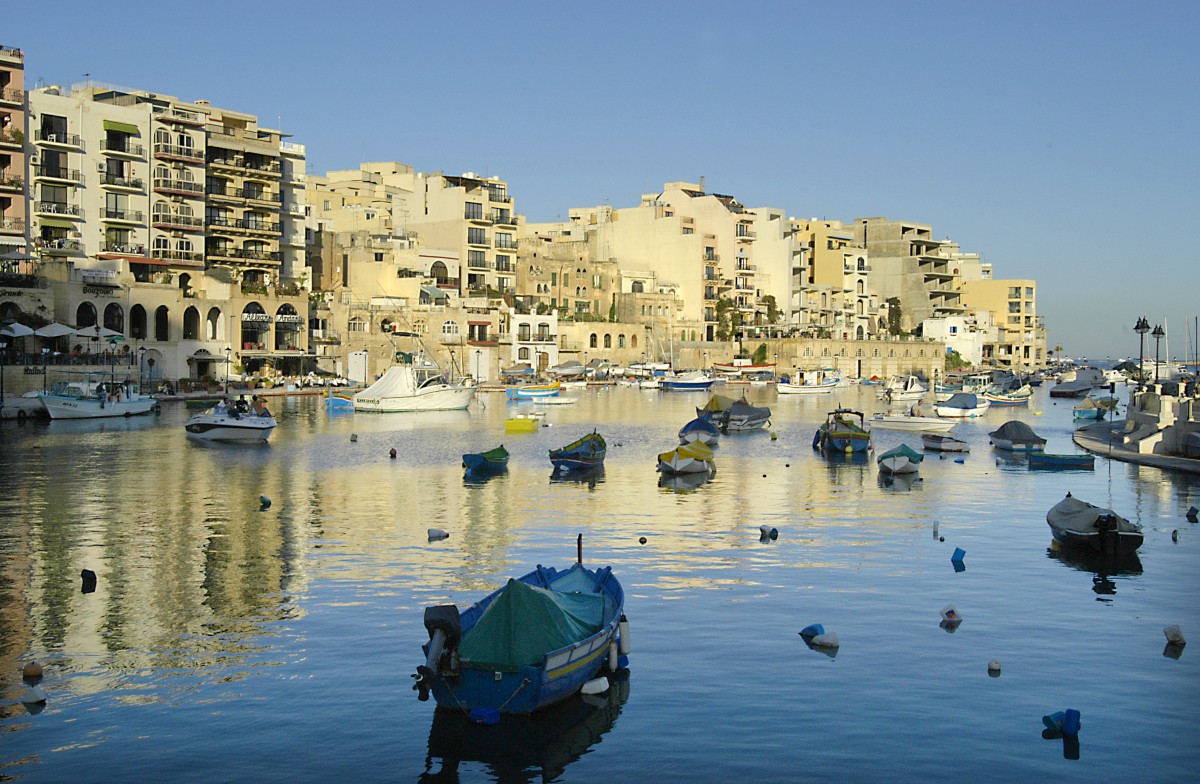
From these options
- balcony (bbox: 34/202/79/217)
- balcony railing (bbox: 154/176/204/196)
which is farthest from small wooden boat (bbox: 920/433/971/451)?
balcony (bbox: 34/202/79/217)

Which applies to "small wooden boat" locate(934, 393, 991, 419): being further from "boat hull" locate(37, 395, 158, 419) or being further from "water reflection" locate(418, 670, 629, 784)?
"water reflection" locate(418, 670, 629, 784)

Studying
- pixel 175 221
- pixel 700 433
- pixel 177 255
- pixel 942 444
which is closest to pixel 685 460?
pixel 700 433

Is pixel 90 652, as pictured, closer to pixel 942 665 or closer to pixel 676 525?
pixel 942 665

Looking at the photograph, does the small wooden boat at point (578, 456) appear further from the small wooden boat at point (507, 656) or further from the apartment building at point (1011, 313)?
the apartment building at point (1011, 313)

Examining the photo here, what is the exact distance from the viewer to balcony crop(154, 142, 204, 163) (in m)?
87.8

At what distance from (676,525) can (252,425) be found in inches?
1120

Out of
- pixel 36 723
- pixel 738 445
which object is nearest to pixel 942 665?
pixel 36 723

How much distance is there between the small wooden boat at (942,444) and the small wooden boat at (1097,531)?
95.2 ft

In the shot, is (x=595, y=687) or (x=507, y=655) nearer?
(x=507, y=655)

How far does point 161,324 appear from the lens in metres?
83.8

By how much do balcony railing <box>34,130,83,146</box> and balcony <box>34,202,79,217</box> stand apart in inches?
167

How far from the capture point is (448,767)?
15094mm

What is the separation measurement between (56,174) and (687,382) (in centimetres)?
6314

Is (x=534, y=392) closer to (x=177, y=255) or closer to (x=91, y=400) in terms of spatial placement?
(x=177, y=255)
